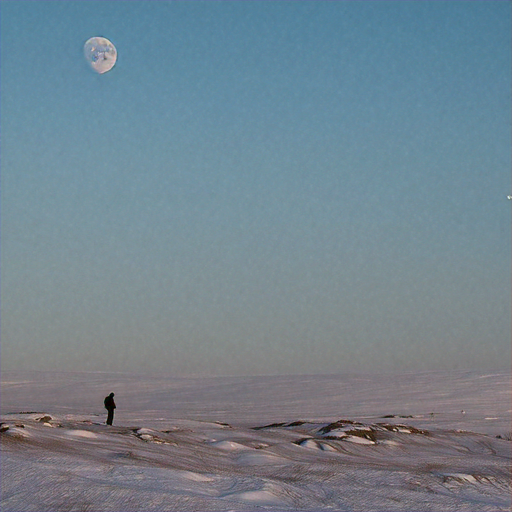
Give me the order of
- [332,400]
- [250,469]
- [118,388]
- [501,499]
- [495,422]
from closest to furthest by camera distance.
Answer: [501,499], [250,469], [495,422], [332,400], [118,388]

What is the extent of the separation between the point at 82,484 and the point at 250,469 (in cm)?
424

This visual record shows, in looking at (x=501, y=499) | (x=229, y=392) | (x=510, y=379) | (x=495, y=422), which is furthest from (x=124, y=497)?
(x=510, y=379)

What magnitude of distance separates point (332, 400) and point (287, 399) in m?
3.14

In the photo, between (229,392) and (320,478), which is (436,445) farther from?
(229,392)

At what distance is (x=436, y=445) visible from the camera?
69.7 feet

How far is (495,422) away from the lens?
3062 centimetres

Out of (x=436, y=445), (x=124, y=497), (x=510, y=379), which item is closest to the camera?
(x=124, y=497)

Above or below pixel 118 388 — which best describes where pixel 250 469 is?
below

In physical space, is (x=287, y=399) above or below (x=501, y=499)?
above

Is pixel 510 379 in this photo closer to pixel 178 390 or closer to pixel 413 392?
pixel 413 392

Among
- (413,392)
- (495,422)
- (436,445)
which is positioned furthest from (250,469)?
(413,392)

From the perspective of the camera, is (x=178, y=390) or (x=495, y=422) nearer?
(x=495, y=422)

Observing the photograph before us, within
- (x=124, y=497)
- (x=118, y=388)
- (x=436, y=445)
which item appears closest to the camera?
(x=124, y=497)

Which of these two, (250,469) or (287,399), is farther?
(287,399)
